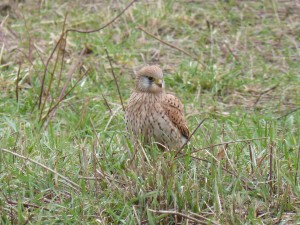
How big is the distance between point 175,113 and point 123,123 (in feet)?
3.33

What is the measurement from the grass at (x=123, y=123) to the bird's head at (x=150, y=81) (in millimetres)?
400

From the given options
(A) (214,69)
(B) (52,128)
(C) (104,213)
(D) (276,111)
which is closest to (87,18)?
(A) (214,69)

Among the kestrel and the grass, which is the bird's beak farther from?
the grass

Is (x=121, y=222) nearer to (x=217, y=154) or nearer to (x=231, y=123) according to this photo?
(x=217, y=154)

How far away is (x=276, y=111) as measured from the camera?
28.3 ft

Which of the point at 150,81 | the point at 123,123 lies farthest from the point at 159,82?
the point at 123,123

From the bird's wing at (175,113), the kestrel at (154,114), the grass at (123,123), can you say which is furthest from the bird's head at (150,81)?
the grass at (123,123)

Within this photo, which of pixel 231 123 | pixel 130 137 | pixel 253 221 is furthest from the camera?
pixel 231 123

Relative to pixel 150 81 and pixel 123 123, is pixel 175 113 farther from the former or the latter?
pixel 123 123

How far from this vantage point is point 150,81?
693cm

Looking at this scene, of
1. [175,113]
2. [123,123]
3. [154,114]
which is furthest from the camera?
[123,123]

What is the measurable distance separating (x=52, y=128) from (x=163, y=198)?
6.40ft

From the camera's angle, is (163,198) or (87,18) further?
(87,18)

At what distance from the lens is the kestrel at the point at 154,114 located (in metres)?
6.55
